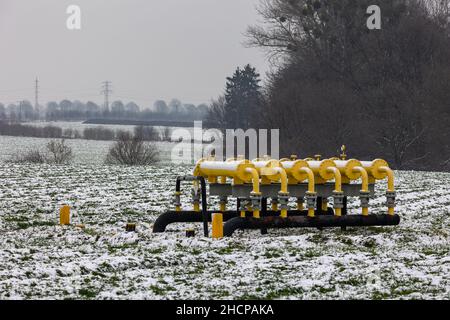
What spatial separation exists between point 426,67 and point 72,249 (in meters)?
48.0

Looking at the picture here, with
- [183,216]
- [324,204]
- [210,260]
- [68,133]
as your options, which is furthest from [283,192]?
[68,133]

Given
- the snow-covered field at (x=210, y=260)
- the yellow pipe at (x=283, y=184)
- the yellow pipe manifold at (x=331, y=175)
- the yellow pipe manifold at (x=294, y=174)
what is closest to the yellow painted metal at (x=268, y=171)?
the yellow pipe manifold at (x=294, y=174)

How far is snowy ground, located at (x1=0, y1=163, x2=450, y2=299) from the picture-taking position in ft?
36.0

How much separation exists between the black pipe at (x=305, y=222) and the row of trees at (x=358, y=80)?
129 ft

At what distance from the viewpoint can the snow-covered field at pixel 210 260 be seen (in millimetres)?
10977

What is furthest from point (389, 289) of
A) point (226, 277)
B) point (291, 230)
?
point (291, 230)

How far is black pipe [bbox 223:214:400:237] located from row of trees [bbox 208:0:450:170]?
A: 3933 cm

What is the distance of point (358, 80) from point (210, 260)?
49742 mm

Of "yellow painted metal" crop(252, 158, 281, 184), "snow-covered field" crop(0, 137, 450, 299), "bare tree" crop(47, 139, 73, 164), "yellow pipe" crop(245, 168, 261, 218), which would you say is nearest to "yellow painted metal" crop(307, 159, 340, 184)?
"yellow painted metal" crop(252, 158, 281, 184)

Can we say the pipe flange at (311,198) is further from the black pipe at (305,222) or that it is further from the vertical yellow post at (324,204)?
the vertical yellow post at (324,204)

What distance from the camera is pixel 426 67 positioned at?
194 feet

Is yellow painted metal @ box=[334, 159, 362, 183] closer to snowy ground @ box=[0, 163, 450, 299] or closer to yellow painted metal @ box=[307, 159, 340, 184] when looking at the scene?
yellow painted metal @ box=[307, 159, 340, 184]

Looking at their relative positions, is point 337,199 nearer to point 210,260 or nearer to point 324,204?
point 324,204
